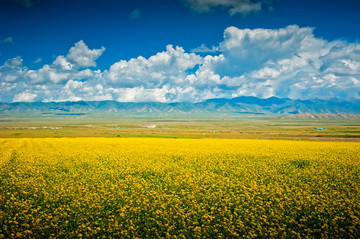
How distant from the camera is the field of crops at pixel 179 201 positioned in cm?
978

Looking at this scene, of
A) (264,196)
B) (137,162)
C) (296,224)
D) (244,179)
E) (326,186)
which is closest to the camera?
(296,224)

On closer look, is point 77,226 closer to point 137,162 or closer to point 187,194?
point 187,194

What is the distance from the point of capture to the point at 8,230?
9.72m

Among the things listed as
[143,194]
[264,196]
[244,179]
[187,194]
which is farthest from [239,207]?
[143,194]

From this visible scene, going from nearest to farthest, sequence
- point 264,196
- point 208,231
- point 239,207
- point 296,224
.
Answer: point 208,231 < point 296,224 < point 239,207 < point 264,196

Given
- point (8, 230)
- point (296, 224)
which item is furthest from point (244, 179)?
point (8, 230)

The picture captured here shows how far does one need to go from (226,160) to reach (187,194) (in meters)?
10.8

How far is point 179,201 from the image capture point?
1238cm

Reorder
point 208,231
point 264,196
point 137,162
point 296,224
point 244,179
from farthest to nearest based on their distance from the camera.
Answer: point 137,162 < point 244,179 < point 264,196 < point 296,224 < point 208,231

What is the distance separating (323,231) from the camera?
9.73 metres

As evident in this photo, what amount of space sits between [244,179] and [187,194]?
5.13 metres

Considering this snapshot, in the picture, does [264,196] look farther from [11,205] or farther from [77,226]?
[11,205]

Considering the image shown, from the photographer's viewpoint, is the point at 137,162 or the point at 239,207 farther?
the point at 137,162

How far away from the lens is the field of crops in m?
9.78
